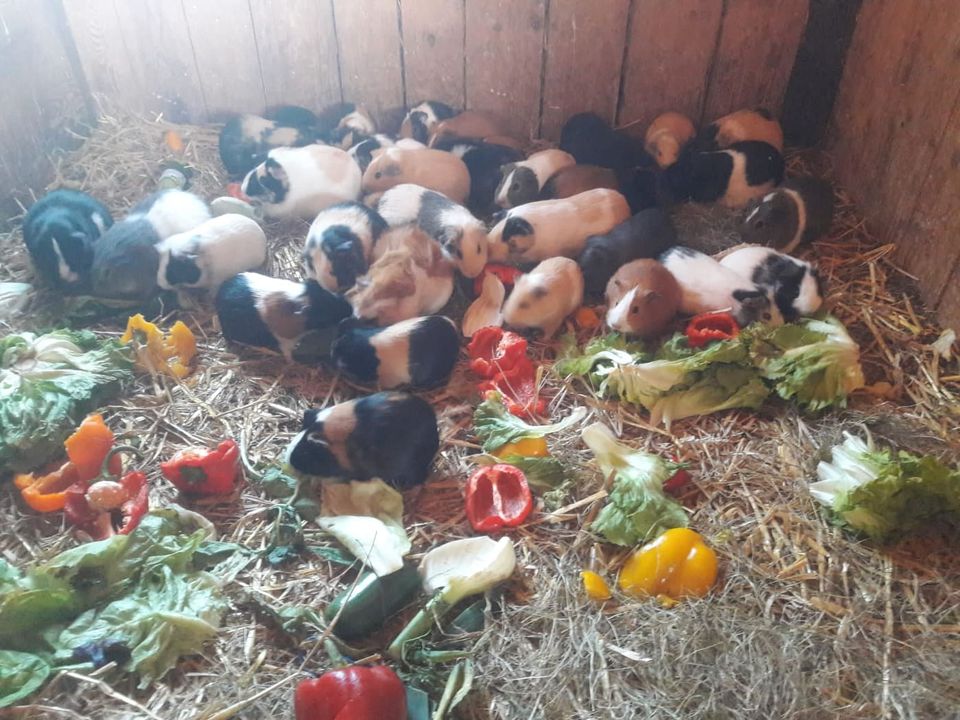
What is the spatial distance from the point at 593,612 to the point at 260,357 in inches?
65.4

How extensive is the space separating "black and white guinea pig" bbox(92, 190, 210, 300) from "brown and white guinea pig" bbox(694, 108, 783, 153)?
2.48 metres

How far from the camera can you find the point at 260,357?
299cm

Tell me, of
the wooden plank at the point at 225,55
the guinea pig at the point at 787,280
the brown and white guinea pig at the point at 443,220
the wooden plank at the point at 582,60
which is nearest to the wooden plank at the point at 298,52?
the wooden plank at the point at 225,55

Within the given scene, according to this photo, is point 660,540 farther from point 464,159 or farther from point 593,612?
point 464,159

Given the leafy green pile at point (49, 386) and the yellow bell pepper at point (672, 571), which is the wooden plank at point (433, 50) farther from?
the yellow bell pepper at point (672, 571)

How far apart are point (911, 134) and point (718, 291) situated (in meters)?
1.07

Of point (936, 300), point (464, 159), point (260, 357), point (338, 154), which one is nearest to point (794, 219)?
point (936, 300)

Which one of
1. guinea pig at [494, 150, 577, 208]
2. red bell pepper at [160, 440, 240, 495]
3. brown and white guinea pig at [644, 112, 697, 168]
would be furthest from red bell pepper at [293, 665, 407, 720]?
brown and white guinea pig at [644, 112, 697, 168]

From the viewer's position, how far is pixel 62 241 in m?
3.09

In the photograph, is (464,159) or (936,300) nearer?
(936,300)

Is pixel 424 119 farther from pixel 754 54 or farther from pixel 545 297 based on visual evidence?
A: pixel 754 54

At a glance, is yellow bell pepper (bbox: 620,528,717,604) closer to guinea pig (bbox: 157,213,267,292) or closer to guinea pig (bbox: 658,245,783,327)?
guinea pig (bbox: 658,245,783,327)

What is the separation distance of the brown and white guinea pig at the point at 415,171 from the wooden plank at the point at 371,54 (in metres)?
0.62

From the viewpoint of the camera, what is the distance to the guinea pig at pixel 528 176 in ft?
11.6
